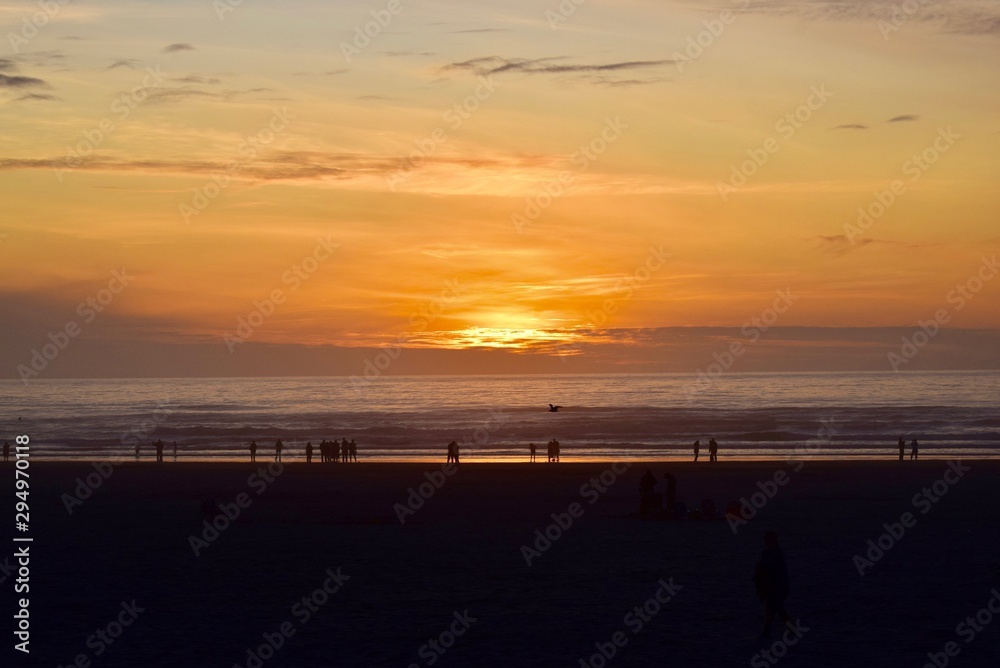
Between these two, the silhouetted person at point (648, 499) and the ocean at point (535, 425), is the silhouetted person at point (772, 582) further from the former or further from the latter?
the ocean at point (535, 425)

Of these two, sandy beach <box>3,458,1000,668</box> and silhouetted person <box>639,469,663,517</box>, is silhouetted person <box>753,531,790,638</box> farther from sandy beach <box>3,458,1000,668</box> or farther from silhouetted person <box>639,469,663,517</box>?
silhouetted person <box>639,469,663,517</box>

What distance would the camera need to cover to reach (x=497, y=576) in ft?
72.5

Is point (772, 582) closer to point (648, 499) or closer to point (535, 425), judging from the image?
point (648, 499)

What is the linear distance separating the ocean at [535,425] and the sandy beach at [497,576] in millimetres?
25375

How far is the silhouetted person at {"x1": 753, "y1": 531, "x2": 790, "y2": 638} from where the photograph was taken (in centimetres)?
1638

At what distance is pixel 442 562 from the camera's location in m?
23.8

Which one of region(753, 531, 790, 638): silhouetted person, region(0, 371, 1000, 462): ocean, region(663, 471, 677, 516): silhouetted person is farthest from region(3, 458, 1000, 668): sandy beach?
region(0, 371, 1000, 462): ocean

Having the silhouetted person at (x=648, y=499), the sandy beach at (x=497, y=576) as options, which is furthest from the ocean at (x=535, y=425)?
the silhouetted person at (x=648, y=499)

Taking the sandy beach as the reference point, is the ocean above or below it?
above

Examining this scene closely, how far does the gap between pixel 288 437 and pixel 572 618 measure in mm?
74488

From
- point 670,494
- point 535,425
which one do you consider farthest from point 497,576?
point 535,425

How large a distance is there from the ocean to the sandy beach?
2538 cm

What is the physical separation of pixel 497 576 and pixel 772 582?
7369 millimetres

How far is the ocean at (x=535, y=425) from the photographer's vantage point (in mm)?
68562
